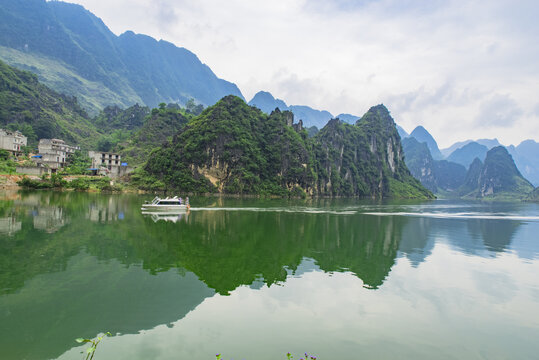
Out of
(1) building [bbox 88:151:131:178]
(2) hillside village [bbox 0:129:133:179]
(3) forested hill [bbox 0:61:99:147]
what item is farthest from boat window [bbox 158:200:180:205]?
(3) forested hill [bbox 0:61:99:147]

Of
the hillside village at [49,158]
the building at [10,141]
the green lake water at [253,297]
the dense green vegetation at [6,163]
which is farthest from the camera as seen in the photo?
the building at [10,141]

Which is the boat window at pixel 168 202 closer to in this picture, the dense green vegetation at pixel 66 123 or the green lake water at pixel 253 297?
the green lake water at pixel 253 297

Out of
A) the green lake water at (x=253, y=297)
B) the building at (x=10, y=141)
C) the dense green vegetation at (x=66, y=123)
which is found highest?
the dense green vegetation at (x=66, y=123)

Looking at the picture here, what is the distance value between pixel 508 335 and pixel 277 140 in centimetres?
9294

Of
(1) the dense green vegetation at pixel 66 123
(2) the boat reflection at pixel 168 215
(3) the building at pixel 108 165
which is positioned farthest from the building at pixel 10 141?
(2) the boat reflection at pixel 168 215

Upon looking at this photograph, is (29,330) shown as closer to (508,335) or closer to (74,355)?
(74,355)

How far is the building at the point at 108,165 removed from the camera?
3103 inches

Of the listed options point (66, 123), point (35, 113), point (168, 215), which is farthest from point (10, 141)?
point (168, 215)

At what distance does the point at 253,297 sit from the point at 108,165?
267ft

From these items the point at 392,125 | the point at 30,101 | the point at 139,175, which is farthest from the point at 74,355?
the point at 392,125

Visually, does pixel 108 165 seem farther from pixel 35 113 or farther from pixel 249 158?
pixel 35 113

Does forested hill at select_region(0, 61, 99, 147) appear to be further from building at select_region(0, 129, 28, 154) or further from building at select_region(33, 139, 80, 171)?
building at select_region(0, 129, 28, 154)

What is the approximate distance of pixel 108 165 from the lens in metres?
82.8

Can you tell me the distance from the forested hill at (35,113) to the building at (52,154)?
1119 centimetres
